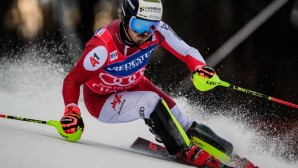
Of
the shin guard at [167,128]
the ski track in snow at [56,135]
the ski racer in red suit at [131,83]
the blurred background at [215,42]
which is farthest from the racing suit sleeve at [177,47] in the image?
the blurred background at [215,42]

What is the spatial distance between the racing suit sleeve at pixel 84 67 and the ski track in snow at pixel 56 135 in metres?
0.30

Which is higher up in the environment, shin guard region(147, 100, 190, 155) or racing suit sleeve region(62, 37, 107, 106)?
racing suit sleeve region(62, 37, 107, 106)

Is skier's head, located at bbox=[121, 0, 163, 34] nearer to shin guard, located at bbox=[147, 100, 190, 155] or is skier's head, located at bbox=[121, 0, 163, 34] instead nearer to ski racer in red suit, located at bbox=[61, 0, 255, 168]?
ski racer in red suit, located at bbox=[61, 0, 255, 168]

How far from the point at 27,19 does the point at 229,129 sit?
5.08 m

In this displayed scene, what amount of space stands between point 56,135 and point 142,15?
111 centimetres

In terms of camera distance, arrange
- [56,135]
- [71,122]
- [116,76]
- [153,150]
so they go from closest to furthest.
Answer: [71,122]
[116,76]
[56,135]
[153,150]

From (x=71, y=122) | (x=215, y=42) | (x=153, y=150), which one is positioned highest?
(x=71, y=122)

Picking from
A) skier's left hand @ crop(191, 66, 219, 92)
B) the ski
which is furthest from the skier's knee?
skier's left hand @ crop(191, 66, 219, 92)

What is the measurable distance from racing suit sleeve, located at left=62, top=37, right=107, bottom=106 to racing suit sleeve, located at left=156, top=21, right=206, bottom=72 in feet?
1.97

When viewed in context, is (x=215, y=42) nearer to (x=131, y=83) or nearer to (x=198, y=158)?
(x=131, y=83)

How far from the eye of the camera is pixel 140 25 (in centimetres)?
362

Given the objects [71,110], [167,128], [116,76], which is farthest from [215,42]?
[71,110]

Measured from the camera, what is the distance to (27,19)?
883cm

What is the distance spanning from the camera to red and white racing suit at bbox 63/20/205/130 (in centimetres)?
358
